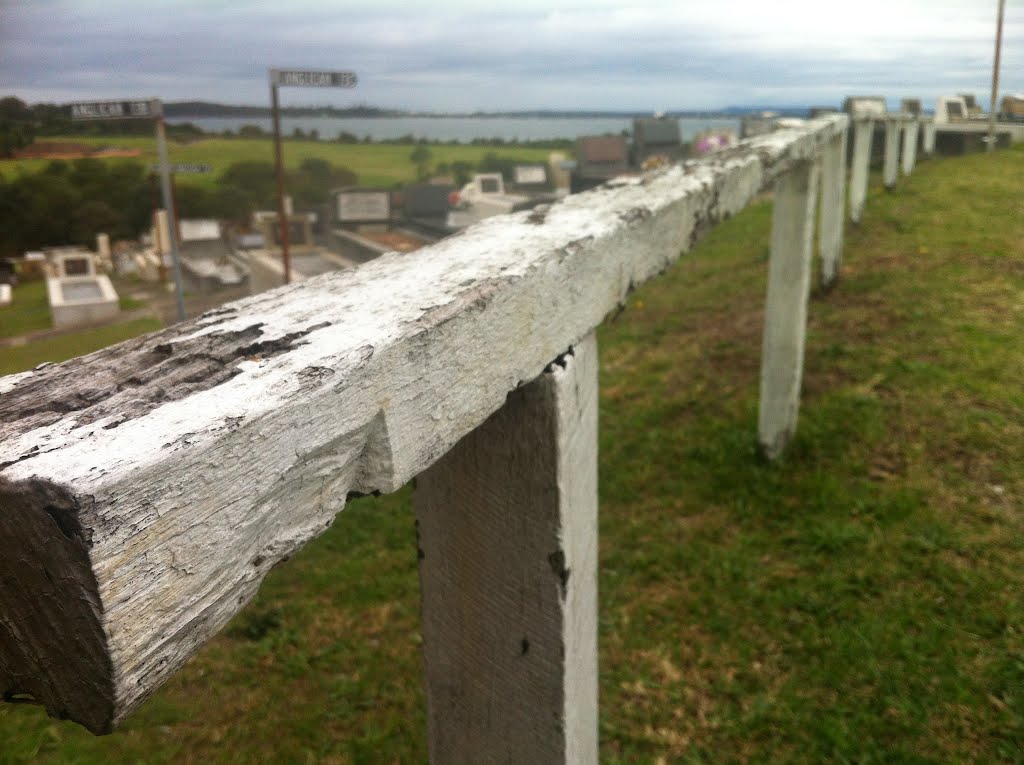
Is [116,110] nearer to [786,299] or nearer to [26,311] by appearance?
[26,311]

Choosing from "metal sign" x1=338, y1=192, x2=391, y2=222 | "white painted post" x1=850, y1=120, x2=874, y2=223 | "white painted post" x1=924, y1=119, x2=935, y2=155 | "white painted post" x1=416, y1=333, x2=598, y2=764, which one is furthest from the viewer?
"white painted post" x1=924, y1=119, x2=935, y2=155

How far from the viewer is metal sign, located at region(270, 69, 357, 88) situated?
316 cm

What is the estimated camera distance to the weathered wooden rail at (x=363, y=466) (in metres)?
0.47

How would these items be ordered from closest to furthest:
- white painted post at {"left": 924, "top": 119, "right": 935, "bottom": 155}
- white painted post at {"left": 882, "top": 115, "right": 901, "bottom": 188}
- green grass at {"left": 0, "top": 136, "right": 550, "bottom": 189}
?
green grass at {"left": 0, "top": 136, "right": 550, "bottom": 189}
white painted post at {"left": 882, "top": 115, "right": 901, "bottom": 188}
white painted post at {"left": 924, "top": 119, "right": 935, "bottom": 155}

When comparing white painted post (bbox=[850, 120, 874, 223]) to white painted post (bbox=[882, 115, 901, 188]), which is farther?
white painted post (bbox=[882, 115, 901, 188])

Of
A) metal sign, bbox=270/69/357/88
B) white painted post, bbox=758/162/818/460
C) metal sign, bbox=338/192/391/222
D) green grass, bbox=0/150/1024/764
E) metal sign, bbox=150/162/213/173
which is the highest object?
metal sign, bbox=270/69/357/88

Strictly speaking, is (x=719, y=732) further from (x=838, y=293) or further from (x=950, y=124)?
(x=950, y=124)

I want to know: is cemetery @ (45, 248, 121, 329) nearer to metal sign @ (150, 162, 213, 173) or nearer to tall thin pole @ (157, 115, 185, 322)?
tall thin pole @ (157, 115, 185, 322)

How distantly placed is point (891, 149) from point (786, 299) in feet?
25.0

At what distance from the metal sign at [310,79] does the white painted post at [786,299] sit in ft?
6.22

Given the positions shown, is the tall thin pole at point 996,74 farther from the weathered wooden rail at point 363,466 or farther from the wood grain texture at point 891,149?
the weathered wooden rail at point 363,466

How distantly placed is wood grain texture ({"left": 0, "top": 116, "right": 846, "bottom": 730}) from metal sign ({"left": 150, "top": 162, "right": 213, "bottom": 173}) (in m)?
2.54

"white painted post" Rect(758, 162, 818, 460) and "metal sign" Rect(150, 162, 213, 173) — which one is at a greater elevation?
"metal sign" Rect(150, 162, 213, 173)

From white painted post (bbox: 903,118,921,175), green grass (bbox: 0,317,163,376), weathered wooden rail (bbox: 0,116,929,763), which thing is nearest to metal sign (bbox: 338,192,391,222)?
green grass (bbox: 0,317,163,376)
